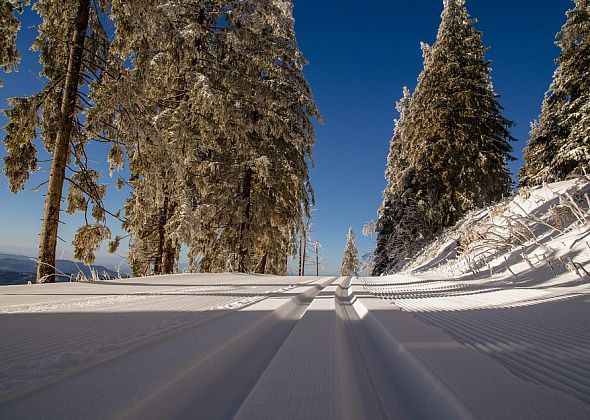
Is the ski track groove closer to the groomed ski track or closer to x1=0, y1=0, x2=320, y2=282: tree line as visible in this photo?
the groomed ski track

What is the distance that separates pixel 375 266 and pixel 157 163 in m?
14.3

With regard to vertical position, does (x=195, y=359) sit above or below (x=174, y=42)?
below

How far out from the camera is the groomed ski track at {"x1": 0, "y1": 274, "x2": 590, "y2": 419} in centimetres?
72

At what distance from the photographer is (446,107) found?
45.1ft

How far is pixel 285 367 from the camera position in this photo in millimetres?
1104

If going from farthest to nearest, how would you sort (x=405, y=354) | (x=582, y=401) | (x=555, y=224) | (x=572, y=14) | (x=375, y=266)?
(x=375, y=266)
(x=572, y=14)
(x=555, y=224)
(x=405, y=354)
(x=582, y=401)

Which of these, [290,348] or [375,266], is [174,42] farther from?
[375,266]

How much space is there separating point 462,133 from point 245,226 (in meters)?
9.84

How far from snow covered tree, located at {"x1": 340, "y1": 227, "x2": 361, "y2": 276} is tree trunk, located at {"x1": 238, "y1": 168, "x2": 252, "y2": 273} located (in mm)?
32264

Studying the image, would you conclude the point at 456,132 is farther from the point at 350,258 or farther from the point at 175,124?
the point at 350,258

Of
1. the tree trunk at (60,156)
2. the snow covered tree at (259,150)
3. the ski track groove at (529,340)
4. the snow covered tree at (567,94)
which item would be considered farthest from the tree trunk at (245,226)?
the snow covered tree at (567,94)

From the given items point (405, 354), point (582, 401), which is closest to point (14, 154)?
point (405, 354)

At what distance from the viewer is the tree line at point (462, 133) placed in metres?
13.1

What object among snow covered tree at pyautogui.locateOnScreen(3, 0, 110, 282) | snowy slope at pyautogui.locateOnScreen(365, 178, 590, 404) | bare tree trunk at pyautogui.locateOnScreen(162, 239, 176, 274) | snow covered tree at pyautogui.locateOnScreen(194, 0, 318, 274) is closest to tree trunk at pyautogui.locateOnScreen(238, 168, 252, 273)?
snow covered tree at pyautogui.locateOnScreen(194, 0, 318, 274)
